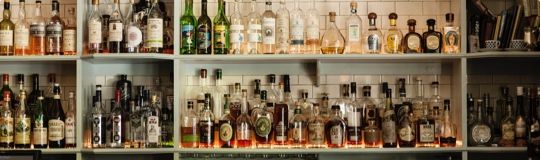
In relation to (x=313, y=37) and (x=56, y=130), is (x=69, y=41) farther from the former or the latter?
(x=313, y=37)

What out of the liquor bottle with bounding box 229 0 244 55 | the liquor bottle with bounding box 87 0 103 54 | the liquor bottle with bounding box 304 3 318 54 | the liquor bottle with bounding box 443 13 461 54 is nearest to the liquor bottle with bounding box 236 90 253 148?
the liquor bottle with bounding box 229 0 244 55

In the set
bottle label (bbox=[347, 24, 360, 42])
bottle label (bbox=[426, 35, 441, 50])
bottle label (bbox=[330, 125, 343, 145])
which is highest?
bottle label (bbox=[347, 24, 360, 42])

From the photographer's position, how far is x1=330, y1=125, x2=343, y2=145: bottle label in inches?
150

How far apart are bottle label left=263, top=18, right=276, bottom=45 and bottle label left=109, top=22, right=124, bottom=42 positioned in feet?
2.04

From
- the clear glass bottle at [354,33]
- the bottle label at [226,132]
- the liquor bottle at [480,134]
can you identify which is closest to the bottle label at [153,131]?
the bottle label at [226,132]

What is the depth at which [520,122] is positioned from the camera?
149 inches

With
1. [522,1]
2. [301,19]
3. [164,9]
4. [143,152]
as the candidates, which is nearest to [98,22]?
[164,9]

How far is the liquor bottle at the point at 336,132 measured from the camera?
3.81 meters

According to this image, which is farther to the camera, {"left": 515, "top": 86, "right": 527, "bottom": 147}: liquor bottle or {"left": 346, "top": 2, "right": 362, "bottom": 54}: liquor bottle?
{"left": 346, "top": 2, "right": 362, "bottom": 54}: liquor bottle

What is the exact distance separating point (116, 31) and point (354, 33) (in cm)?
103

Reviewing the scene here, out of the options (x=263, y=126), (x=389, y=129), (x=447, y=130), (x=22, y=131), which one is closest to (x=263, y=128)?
(x=263, y=126)

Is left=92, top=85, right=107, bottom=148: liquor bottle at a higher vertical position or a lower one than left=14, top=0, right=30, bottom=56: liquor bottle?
lower

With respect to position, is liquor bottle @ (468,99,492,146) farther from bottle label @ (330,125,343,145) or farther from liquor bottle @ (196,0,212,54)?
liquor bottle @ (196,0,212,54)

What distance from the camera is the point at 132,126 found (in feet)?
12.6
